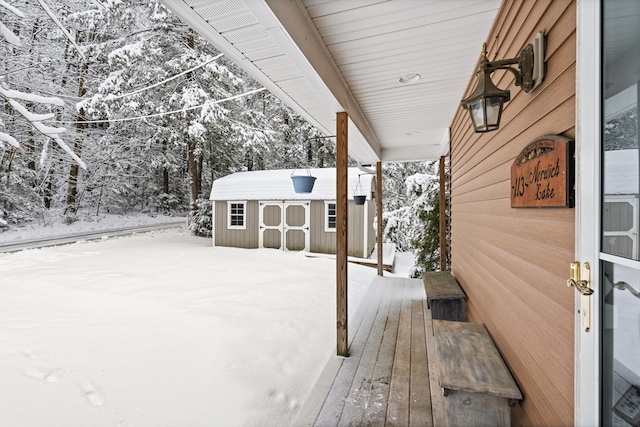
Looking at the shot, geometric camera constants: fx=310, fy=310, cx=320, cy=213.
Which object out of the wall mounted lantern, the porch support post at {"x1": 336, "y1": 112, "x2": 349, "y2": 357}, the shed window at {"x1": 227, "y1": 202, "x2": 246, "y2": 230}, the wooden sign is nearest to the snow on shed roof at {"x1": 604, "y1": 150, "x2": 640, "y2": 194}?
the wooden sign

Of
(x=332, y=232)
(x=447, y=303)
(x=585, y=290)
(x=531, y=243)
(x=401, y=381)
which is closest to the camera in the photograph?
(x=585, y=290)

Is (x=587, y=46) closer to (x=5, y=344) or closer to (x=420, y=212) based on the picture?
(x=5, y=344)

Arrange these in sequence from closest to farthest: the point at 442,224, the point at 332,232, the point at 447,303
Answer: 1. the point at 447,303
2. the point at 442,224
3. the point at 332,232

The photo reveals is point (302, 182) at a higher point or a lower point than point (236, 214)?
higher

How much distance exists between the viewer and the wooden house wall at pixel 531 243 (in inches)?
45.7

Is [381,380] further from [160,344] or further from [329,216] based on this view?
[329,216]

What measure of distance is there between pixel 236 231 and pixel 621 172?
9.92 metres

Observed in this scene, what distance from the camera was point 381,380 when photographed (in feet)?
7.90

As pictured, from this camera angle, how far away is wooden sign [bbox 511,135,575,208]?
1099 millimetres

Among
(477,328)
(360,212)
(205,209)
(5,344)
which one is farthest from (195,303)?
(205,209)

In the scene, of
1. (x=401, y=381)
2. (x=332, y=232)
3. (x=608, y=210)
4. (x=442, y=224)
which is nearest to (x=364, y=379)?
(x=401, y=381)

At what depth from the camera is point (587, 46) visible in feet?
3.16

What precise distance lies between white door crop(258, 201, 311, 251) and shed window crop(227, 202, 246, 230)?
25.7 inches

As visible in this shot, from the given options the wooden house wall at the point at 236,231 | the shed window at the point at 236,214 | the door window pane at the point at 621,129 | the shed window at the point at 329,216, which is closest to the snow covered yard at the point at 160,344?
the door window pane at the point at 621,129
